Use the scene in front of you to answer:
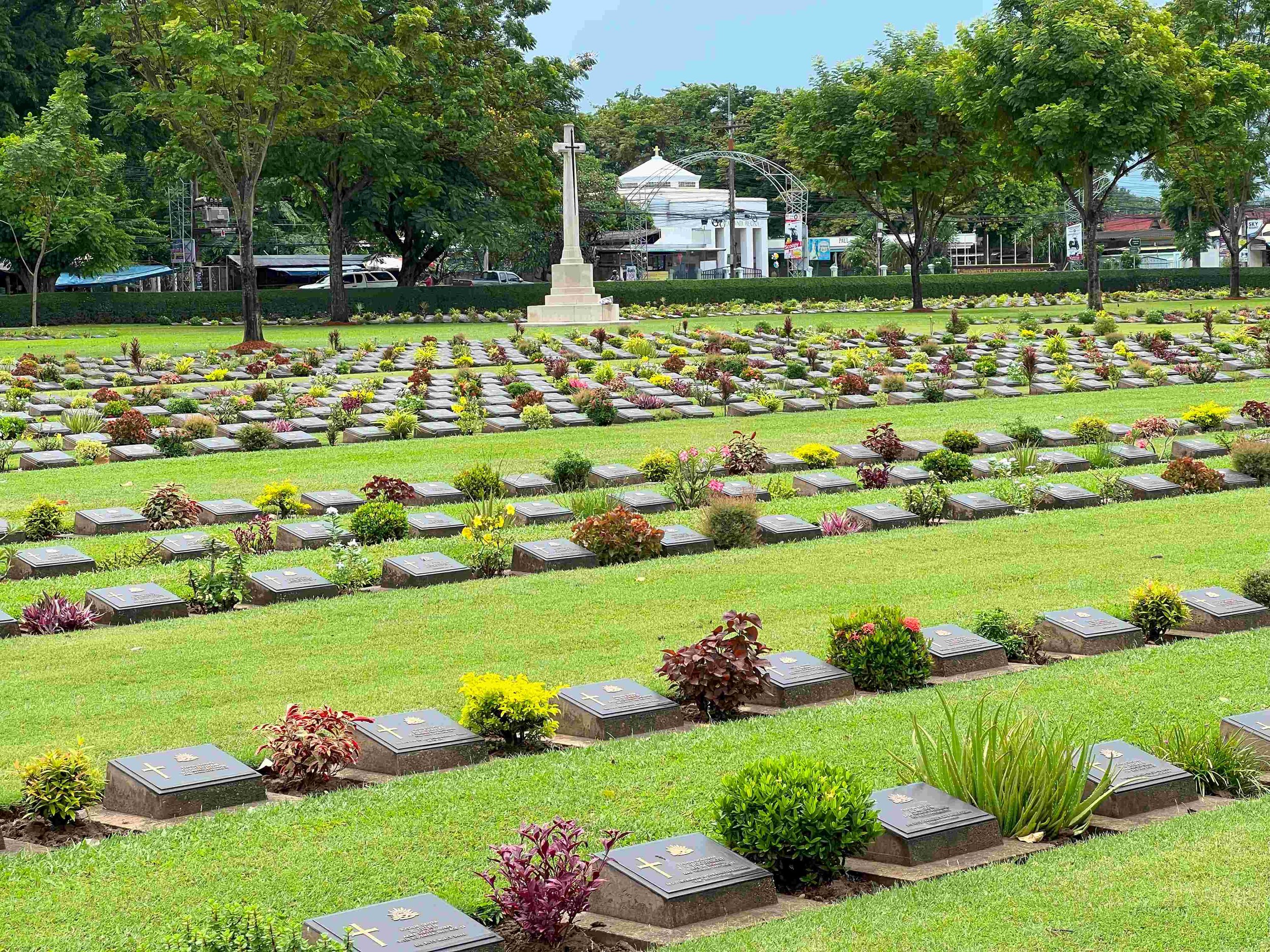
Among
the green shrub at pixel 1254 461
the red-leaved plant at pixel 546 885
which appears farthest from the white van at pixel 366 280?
the red-leaved plant at pixel 546 885

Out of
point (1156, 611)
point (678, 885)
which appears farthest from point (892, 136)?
point (678, 885)

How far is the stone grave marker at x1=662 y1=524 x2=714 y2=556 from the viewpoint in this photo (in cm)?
1058

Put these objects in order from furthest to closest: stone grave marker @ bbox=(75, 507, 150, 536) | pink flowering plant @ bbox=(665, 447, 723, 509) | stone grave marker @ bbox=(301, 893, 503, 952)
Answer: pink flowering plant @ bbox=(665, 447, 723, 509) → stone grave marker @ bbox=(75, 507, 150, 536) → stone grave marker @ bbox=(301, 893, 503, 952)

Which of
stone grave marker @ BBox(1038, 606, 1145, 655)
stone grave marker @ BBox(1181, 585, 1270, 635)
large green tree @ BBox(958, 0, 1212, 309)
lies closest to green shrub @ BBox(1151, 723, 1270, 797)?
stone grave marker @ BBox(1038, 606, 1145, 655)

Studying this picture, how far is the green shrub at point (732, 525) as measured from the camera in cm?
1076

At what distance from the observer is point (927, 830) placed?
507 cm

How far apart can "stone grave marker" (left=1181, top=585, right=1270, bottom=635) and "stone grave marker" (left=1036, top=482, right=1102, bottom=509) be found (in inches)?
149

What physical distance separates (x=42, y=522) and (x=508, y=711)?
21.7 ft

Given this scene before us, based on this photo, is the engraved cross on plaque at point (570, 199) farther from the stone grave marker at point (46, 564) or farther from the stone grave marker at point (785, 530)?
the stone grave marker at point (46, 564)

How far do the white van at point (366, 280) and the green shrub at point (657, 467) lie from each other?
152 feet

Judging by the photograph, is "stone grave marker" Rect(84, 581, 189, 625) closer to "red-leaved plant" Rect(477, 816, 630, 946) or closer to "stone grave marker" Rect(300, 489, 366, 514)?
"stone grave marker" Rect(300, 489, 366, 514)

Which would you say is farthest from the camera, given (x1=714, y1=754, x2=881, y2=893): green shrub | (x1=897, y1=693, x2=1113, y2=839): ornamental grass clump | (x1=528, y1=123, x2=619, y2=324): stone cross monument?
(x1=528, y1=123, x2=619, y2=324): stone cross monument

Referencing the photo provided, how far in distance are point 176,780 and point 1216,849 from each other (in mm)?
3936

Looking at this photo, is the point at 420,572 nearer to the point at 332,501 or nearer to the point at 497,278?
the point at 332,501
